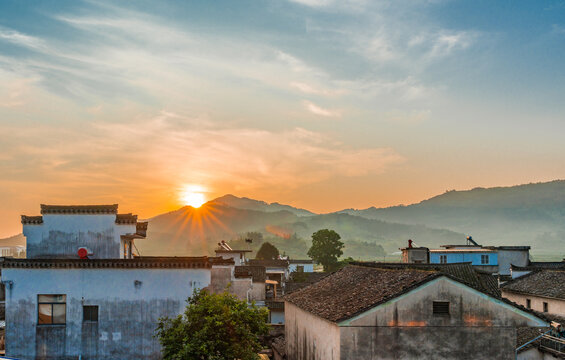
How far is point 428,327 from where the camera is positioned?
23469mm

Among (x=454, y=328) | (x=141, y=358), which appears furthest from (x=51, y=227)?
(x=454, y=328)

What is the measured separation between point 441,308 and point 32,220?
22937 millimetres

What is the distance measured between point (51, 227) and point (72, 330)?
621 centimetres

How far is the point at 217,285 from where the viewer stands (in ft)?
144

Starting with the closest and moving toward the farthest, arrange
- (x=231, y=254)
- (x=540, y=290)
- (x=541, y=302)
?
(x=541, y=302)
(x=540, y=290)
(x=231, y=254)

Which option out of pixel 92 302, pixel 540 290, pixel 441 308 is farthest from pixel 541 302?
pixel 92 302

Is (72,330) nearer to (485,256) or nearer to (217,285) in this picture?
(217,285)

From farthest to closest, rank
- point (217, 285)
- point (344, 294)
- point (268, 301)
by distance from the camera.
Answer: point (268, 301), point (217, 285), point (344, 294)

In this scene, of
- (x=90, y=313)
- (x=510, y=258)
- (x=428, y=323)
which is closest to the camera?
(x=428, y=323)

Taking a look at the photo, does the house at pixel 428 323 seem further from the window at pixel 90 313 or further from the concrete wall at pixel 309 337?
the window at pixel 90 313

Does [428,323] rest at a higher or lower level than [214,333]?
higher

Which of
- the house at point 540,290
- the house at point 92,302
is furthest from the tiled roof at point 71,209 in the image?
the house at point 540,290

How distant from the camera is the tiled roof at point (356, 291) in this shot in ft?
77.8

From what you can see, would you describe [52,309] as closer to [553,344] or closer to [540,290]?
[553,344]
